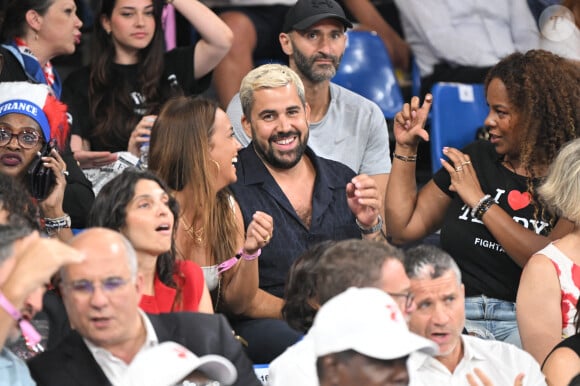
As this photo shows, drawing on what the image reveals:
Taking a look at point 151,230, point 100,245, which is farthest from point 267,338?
point 100,245

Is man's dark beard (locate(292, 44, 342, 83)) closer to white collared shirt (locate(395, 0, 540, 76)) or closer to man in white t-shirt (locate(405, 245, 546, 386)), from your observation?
white collared shirt (locate(395, 0, 540, 76))

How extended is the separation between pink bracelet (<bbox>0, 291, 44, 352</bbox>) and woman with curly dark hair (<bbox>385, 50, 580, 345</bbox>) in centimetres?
168

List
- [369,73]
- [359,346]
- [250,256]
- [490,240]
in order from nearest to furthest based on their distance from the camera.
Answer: [359,346]
[250,256]
[490,240]
[369,73]

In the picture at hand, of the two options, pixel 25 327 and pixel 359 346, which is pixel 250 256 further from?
pixel 359 346

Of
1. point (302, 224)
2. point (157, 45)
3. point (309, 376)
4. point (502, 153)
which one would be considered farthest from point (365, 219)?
point (157, 45)

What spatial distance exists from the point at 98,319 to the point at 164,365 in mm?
350

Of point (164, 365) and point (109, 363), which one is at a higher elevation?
point (164, 365)

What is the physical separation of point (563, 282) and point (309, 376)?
1.28 metres

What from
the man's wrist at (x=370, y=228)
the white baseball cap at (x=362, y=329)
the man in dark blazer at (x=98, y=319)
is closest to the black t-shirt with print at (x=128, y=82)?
the man's wrist at (x=370, y=228)

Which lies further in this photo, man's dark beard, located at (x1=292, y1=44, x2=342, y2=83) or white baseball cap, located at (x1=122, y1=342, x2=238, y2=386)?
man's dark beard, located at (x1=292, y1=44, x2=342, y2=83)

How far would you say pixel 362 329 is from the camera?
9.03 feet

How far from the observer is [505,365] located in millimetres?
3680

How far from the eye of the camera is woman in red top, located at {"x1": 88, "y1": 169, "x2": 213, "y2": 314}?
3.76 meters

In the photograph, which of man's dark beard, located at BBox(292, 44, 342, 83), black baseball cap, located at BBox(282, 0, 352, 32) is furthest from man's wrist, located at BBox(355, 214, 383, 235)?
black baseball cap, located at BBox(282, 0, 352, 32)
